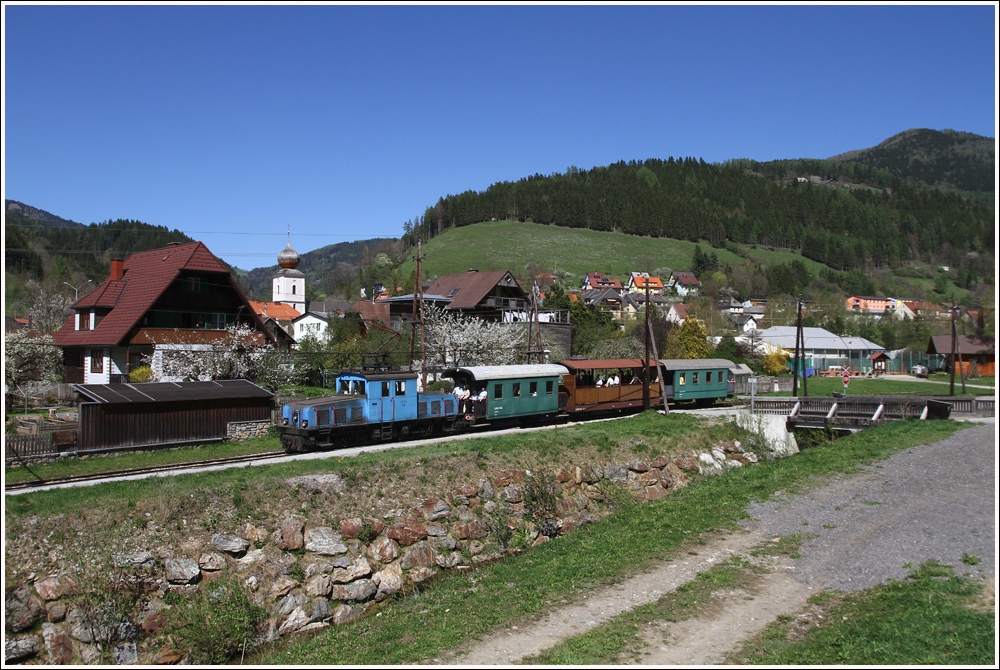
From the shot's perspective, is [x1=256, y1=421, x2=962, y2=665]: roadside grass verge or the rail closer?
[x1=256, y1=421, x2=962, y2=665]: roadside grass verge

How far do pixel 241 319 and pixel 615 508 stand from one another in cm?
2725

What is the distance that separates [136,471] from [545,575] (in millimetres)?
13286

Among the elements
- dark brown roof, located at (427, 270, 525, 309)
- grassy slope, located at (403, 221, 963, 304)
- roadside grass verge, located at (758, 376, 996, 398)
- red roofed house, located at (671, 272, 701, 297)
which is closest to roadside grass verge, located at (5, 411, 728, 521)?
roadside grass verge, located at (758, 376, 996, 398)

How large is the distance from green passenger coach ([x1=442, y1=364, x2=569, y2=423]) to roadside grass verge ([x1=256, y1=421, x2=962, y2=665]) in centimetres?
879

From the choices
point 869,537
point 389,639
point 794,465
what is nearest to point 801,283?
point 794,465

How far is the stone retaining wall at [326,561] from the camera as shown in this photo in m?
13.9

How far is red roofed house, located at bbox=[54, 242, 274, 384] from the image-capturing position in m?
36.1

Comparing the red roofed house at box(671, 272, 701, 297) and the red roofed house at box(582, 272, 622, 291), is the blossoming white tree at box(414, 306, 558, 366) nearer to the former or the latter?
the red roofed house at box(582, 272, 622, 291)

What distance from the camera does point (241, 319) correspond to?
40438 millimetres

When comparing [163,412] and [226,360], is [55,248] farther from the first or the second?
[163,412]

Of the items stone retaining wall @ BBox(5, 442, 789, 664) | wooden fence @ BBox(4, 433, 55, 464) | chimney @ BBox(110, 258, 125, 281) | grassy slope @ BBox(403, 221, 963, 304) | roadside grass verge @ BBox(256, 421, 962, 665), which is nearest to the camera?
roadside grass verge @ BBox(256, 421, 962, 665)

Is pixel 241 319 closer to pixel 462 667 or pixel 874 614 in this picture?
pixel 462 667

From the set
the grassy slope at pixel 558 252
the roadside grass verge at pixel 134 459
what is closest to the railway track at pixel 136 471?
the roadside grass verge at pixel 134 459

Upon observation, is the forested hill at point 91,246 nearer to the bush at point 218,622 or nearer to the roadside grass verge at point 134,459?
the roadside grass verge at point 134,459
